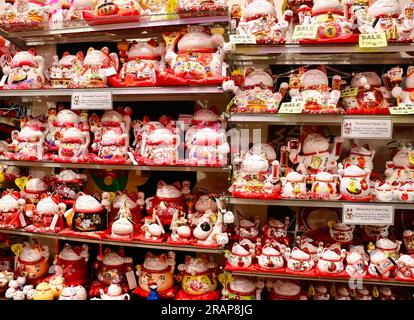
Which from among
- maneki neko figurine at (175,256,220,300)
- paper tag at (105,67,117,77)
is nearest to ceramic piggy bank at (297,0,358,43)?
paper tag at (105,67,117,77)

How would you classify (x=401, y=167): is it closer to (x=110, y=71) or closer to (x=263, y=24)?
(x=263, y=24)

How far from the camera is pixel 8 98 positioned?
2738 millimetres

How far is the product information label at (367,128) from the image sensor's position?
75.8 inches

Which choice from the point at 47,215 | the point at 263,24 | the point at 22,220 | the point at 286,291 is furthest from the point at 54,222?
the point at 263,24

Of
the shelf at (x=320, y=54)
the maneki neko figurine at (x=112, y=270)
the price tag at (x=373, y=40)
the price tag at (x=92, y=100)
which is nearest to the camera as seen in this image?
the price tag at (x=373, y=40)

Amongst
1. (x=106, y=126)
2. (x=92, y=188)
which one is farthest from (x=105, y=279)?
(x=106, y=126)

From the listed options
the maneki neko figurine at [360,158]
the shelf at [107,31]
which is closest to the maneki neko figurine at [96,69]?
the shelf at [107,31]

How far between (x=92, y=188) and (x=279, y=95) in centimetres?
148

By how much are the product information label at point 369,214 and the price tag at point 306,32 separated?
884 mm

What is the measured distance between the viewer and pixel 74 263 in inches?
97.0

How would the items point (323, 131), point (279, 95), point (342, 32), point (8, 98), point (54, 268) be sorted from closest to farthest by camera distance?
point (342, 32), point (279, 95), point (323, 131), point (54, 268), point (8, 98)

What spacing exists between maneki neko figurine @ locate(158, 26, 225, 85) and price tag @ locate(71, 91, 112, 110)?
345 millimetres

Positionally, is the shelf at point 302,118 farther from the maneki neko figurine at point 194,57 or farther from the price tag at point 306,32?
the price tag at point 306,32

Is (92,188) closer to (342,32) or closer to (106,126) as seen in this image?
(106,126)
